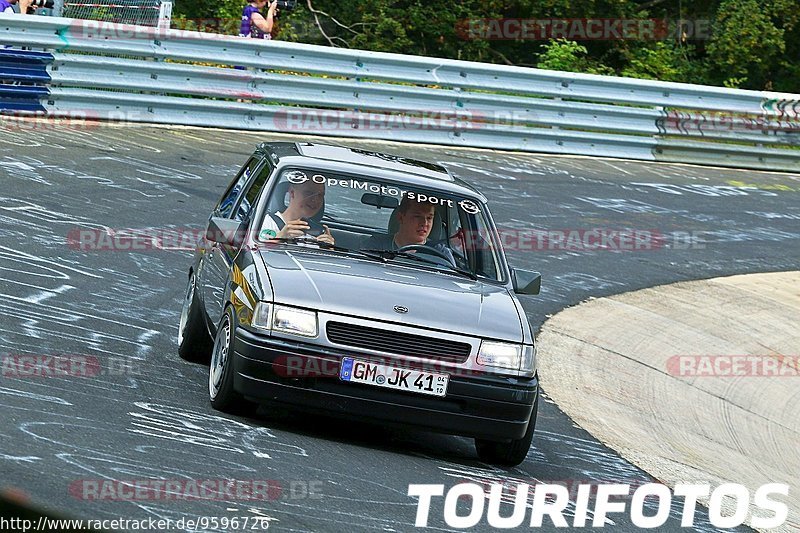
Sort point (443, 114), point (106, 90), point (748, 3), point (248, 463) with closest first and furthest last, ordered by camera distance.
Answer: point (248, 463), point (106, 90), point (443, 114), point (748, 3)

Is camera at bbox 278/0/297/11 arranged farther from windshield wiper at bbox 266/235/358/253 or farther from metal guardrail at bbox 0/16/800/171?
windshield wiper at bbox 266/235/358/253

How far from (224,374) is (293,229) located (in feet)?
3.75

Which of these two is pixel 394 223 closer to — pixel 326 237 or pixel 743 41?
pixel 326 237

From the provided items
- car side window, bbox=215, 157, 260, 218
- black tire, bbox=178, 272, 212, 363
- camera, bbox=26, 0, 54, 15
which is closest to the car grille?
black tire, bbox=178, 272, 212, 363

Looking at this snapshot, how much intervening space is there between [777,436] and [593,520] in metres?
4.50

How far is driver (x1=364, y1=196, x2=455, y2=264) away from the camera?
26.0 feet

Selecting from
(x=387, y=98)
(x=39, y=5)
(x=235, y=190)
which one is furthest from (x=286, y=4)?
(x=235, y=190)

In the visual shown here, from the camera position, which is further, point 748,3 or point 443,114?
point 748,3

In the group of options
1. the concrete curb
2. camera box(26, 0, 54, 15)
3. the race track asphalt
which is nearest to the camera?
the race track asphalt

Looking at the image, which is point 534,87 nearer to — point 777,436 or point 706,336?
point 706,336

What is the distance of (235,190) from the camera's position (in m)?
8.84

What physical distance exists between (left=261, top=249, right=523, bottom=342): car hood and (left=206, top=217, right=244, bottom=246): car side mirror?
0.29 metres

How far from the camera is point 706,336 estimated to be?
12.7 metres

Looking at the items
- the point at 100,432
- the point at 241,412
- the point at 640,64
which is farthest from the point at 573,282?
the point at 640,64
